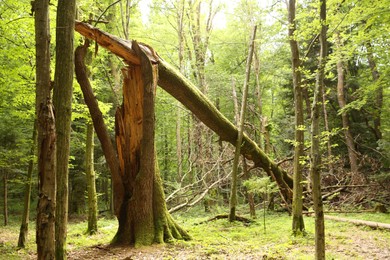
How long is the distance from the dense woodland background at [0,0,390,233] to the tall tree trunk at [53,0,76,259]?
3.47 m

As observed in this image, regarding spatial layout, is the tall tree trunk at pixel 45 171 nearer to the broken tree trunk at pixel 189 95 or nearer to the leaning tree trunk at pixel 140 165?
the leaning tree trunk at pixel 140 165

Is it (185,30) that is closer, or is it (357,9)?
(357,9)

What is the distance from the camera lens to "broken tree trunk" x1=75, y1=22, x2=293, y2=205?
721cm

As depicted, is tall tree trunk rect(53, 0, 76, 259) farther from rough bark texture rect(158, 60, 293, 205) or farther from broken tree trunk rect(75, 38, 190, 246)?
rough bark texture rect(158, 60, 293, 205)

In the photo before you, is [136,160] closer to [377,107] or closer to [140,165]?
[140,165]

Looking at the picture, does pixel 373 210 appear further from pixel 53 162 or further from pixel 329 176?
pixel 53 162

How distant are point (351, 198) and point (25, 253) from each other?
12.0 meters

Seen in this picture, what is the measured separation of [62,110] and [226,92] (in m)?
14.6

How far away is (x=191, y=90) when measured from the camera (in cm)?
848

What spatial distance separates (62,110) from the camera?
15.3 ft

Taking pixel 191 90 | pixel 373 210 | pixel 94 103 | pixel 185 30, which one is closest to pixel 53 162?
pixel 94 103

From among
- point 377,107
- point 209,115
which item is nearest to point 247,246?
point 209,115

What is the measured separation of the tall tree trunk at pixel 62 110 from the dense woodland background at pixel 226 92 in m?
3.47

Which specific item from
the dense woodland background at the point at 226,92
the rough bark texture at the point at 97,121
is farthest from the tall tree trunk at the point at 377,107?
the rough bark texture at the point at 97,121
